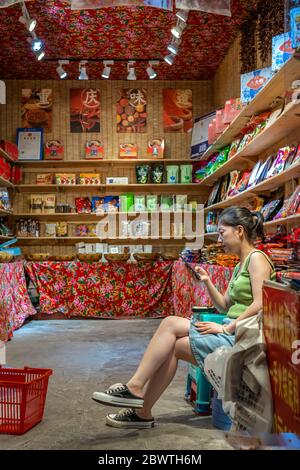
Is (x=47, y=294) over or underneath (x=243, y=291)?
underneath

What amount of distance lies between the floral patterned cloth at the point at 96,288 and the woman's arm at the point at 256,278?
504 centimetres

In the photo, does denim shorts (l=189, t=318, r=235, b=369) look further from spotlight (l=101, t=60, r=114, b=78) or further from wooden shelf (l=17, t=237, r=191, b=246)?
wooden shelf (l=17, t=237, r=191, b=246)

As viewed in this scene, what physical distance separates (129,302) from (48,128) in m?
3.24

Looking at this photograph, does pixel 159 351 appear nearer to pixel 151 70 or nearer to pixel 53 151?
pixel 151 70

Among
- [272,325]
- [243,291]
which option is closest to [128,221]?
[243,291]

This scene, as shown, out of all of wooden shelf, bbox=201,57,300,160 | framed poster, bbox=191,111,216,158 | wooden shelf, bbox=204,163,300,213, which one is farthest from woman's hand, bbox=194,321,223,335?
framed poster, bbox=191,111,216,158

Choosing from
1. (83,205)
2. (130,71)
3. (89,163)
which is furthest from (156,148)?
(83,205)

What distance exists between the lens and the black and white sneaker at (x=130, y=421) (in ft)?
8.90

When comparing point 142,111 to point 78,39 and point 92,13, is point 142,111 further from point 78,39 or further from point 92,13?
point 92,13

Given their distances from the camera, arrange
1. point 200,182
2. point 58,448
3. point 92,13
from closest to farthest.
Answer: point 58,448
point 92,13
point 200,182

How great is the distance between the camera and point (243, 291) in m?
2.62

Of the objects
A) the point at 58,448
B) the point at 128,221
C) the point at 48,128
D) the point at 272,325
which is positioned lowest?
the point at 58,448

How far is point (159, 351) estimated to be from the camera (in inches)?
101

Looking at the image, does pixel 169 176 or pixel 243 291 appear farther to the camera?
pixel 169 176
